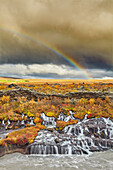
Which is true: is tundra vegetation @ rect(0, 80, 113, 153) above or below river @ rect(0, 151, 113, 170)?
above

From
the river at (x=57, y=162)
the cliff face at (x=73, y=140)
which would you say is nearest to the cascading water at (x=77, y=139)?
the cliff face at (x=73, y=140)

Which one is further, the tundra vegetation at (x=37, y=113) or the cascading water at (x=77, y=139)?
the tundra vegetation at (x=37, y=113)

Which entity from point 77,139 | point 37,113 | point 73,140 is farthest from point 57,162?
point 37,113

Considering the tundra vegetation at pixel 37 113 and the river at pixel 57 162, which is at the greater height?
the tundra vegetation at pixel 37 113

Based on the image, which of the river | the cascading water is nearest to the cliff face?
the cascading water

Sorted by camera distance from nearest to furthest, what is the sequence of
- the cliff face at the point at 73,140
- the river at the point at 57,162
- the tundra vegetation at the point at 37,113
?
the river at the point at 57,162
the cliff face at the point at 73,140
the tundra vegetation at the point at 37,113

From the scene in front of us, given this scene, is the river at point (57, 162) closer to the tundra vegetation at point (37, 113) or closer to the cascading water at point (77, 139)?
the cascading water at point (77, 139)

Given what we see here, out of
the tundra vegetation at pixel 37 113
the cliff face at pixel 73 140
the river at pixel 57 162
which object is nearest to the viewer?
the river at pixel 57 162

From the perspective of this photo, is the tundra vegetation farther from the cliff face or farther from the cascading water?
the cascading water

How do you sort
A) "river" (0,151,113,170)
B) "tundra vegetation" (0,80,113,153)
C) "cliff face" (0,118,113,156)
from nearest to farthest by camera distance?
1. "river" (0,151,113,170)
2. "cliff face" (0,118,113,156)
3. "tundra vegetation" (0,80,113,153)
